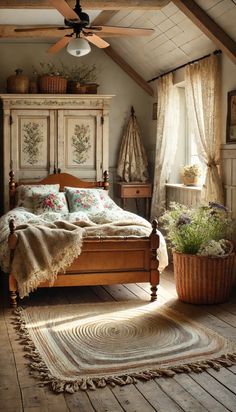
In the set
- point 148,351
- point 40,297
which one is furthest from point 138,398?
point 40,297

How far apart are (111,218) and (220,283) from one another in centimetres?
132

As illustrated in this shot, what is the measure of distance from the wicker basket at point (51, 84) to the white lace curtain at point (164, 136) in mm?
1276

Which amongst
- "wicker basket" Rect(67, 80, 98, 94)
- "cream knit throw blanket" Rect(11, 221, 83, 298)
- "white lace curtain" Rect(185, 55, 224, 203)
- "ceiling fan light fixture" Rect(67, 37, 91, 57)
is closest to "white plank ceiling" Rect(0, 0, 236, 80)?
"white lace curtain" Rect(185, 55, 224, 203)

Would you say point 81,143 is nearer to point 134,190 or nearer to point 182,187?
point 134,190

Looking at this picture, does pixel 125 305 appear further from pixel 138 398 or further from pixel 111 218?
pixel 138 398

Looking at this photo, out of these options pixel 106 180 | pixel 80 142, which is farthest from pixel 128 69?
pixel 106 180

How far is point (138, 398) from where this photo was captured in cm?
305

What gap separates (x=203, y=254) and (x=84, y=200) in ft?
6.53

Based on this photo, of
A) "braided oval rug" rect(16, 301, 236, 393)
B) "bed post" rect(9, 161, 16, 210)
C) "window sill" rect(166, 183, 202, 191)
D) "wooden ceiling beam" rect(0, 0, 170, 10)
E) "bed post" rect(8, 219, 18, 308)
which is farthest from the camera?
"bed post" rect(9, 161, 16, 210)

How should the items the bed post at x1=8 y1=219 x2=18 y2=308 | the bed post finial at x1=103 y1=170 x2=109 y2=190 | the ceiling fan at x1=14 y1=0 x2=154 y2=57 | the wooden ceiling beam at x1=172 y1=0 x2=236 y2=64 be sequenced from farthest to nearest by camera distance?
the bed post finial at x1=103 y1=170 x2=109 y2=190 → the wooden ceiling beam at x1=172 y1=0 x2=236 y2=64 → the bed post at x1=8 y1=219 x2=18 y2=308 → the ceiling fan at x1=14 y1=0 x2=154 y2=57

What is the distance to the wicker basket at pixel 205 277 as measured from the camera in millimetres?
4855

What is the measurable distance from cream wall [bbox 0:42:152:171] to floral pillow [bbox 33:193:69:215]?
5.56ft

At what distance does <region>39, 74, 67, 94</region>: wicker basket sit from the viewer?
23.4 ft

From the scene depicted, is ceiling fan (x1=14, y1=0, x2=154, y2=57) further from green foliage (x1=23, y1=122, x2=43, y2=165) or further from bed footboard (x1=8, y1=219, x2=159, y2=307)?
green foliage (x1=23, y1=122, x2=43, y2=165)
